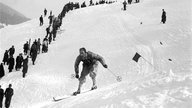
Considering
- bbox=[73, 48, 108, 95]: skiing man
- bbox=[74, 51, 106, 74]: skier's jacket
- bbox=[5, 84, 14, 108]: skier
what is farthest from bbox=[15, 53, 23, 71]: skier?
bbox=[74, 51, 106, 74]: skier's jacket

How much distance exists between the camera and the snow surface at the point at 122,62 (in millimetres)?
6659

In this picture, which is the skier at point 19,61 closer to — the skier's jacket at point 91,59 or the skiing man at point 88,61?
the skiing man at point 88,61

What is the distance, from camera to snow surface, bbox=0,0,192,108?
666 cm

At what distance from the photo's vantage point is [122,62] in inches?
Result: 706

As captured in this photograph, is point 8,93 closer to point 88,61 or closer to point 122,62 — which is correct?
point 88,61

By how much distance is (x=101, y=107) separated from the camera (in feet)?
20.9

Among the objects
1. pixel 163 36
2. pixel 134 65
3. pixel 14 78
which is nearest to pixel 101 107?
pixel 134 65

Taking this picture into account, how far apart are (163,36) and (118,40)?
9.20ft

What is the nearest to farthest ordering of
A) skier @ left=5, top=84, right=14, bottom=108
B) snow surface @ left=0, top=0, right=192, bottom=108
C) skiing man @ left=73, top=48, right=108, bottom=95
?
1. snow surface @ left=0, top=0, right=192, bottom=108
2. skiing man @ left=73, top=48, right=108, bottom=95
3. skier @ left=5, top=84, right=14, bottom=108

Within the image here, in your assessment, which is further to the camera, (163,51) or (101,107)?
(163,51)

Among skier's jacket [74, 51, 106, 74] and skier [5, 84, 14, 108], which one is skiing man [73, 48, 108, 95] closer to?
skier's jacket [74, 51, 106, 74]

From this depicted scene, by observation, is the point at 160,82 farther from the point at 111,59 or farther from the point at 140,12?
the point at 140,12

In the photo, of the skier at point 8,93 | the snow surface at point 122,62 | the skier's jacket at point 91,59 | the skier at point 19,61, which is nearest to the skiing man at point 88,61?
the skier's jacket at point 91,59

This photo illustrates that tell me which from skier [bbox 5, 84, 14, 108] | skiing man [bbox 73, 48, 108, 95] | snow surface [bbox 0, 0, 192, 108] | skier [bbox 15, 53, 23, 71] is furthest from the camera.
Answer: skier [bbox 15, 53, 23, 71]
